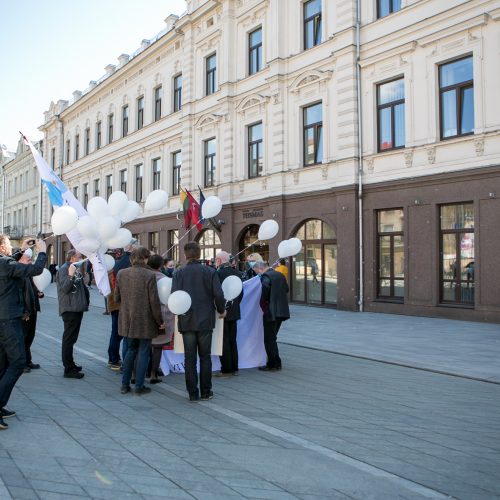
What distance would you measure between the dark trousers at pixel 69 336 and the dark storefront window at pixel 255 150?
14018mm

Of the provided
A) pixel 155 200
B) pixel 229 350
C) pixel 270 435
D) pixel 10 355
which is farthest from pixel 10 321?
pixel 155 200

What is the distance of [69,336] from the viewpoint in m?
7.30

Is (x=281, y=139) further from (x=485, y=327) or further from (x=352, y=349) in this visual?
(x=352, y=349)

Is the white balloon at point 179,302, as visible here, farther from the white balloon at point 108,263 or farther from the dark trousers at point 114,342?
the dark trousers at point 114,342

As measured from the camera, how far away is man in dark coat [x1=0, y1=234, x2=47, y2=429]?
5.09 metres

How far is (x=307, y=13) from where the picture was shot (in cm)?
1867

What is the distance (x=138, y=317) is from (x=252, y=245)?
49.7 ft

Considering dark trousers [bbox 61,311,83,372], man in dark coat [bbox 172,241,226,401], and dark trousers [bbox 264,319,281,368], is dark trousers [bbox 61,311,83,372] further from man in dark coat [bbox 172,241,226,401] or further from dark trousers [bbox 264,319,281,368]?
dark trousers [bbox 264,319,281,368]

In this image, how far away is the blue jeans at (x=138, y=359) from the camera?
630 centimetres

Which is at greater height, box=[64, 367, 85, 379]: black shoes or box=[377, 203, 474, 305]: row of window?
box=[377, 203, 474, 305]: row of window

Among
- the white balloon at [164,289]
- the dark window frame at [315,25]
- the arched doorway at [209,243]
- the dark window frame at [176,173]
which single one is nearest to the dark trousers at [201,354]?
the white balloon at [164,289]

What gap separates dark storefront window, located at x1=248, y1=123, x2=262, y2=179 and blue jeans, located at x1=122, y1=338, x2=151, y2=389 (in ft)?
48.4

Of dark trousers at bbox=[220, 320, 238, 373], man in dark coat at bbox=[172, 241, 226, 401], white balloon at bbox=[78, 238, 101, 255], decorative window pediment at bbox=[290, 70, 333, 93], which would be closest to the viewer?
man in dark coat at bbox=[172, 241, 226, 401]

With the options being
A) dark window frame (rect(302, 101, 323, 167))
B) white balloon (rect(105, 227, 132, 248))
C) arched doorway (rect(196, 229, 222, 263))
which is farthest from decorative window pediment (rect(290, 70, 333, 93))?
white balloon (rect(105, 227, 132, 248))
